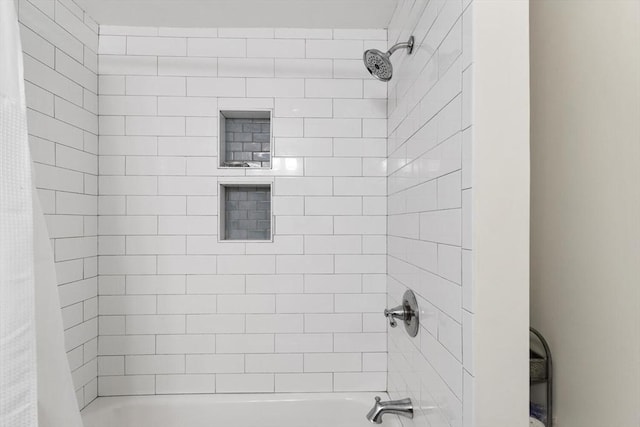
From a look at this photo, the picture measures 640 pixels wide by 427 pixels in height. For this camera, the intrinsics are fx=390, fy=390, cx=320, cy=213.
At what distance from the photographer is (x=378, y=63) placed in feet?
4.96

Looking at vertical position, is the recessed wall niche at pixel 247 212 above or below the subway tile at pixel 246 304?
above

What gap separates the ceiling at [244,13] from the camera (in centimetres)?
172

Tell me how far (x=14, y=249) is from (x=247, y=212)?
125 centimetres

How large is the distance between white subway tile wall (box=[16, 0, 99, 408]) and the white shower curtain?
2.29ft

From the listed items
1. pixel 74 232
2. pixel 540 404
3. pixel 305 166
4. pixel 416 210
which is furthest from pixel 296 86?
pixel 540 404

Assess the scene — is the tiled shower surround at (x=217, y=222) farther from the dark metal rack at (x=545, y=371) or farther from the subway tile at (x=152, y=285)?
the dark metal rack at (x=545, y=371)

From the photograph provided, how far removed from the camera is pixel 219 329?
191 cm

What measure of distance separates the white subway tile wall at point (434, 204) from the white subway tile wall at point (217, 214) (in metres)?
0.24

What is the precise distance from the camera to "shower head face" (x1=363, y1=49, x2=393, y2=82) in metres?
1.48

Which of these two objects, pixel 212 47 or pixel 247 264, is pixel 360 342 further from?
pixel 212 47

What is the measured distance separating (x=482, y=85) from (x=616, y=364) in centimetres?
70

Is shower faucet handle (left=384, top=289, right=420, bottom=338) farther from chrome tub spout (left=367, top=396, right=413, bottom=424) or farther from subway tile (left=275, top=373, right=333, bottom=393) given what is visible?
subway tile (left=275, top=373, right=333, bottom=393)

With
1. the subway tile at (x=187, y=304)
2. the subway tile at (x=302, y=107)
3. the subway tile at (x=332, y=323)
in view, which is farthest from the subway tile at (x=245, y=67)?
the subway tile at (x=332, y=323)

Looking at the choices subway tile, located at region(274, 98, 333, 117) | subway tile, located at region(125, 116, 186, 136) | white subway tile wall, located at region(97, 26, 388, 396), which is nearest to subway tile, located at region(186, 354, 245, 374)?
white subway tile wall, located at region(97, 26, 388, 396)
